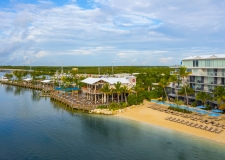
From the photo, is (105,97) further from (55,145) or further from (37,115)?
(55,145)

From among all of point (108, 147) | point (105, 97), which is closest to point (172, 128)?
point (108, 147)

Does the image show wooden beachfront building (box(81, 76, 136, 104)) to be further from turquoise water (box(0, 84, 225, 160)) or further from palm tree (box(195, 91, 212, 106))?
palm tree (box(195, 91, 212, 106))

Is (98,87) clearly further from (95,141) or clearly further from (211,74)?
(211,74)

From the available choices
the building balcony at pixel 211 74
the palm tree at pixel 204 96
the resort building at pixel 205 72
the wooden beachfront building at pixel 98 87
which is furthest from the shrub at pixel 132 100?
the building balcony at pixel 211 74

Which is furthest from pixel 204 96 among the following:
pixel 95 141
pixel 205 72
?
pixel 95 141

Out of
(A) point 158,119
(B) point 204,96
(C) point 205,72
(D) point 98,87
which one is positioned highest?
(C) point 205,72

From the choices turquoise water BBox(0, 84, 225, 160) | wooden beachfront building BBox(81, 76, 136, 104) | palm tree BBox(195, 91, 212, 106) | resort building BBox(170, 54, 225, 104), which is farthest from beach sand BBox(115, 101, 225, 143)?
resort building BBox(170, 54, 225, 104)

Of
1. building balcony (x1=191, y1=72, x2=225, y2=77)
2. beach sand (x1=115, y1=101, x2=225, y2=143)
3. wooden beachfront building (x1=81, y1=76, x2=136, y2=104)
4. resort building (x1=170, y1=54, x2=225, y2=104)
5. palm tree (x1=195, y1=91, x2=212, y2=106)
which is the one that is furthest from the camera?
wooden beachfront building (x1=81, y1=76, x2=136, y2=104)
